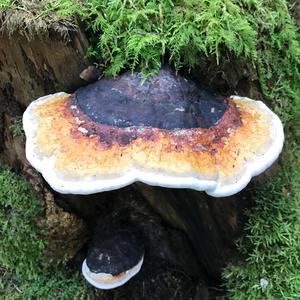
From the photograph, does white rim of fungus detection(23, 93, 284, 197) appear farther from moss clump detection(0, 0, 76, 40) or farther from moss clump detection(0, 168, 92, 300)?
moss clump detection(0, 168, 92, 300)

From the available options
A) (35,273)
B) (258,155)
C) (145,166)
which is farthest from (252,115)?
(35,273)

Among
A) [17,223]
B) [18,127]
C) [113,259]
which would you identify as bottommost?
[113,259]

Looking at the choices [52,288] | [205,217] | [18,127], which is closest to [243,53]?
[205,217]

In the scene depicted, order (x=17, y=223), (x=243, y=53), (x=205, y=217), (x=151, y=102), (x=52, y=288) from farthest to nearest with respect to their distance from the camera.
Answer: (x=52, y=288), (x=17, y=223), (x=205, y=217), (x=243, y=53), (x=151, y=102)

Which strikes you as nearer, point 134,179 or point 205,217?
point 134,179

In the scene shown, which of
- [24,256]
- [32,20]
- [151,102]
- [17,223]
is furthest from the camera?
[24,256]

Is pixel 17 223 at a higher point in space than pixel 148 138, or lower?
lower

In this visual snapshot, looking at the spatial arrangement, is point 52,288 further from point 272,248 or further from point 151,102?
point 151,102

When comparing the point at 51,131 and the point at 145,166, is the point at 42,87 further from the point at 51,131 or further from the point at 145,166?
the point at 145,166
